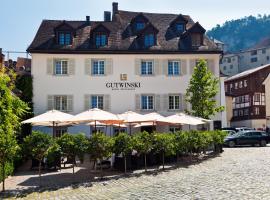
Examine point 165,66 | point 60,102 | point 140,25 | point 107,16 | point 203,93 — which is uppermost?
point 107,16

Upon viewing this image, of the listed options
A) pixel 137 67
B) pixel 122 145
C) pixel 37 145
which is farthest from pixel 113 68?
pixel 37 145

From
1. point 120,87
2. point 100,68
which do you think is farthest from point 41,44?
point 120,87

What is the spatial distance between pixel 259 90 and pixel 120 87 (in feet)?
121

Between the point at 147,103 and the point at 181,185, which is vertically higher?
the point at 147,103

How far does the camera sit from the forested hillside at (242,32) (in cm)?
15375

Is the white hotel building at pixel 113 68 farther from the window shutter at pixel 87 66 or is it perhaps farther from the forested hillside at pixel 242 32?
the forested hillside at pixel 242 32

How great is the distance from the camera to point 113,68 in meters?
35.5

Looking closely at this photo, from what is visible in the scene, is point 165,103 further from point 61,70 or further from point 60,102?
point 61,70

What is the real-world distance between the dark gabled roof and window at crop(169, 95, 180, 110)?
12.7 ft

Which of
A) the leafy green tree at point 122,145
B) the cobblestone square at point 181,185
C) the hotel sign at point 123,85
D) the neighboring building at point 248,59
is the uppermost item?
the neighboring building at point 248,59

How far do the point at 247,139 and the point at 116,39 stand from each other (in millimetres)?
14016

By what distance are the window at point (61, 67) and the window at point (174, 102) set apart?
8.98 meters

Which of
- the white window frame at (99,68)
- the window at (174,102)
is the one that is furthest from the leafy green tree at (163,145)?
the white window frame at (99,68)

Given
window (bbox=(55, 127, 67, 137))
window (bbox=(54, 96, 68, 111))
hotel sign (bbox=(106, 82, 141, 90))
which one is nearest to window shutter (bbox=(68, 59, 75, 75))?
window (bbox=(54, 96, 68, 111))
